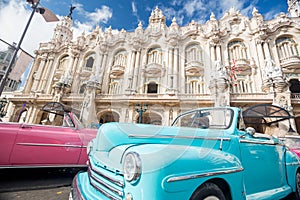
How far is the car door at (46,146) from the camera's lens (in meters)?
2.92

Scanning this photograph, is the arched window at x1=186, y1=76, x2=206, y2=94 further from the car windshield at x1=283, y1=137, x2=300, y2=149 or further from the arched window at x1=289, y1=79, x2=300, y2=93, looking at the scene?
the car windshield at x1=283, y1=137, x2=300, y2=149

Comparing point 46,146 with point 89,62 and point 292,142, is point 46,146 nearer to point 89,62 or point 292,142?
point 292,142

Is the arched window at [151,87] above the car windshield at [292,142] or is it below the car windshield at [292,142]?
above

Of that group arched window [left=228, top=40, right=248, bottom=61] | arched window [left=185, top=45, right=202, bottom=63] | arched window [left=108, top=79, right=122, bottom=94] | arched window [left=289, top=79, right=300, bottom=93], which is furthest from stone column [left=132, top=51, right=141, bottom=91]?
arched window [left=289, top=79, right=300, bottom=93]

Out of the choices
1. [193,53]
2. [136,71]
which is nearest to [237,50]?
[193,53]

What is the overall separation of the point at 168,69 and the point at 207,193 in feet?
49.6

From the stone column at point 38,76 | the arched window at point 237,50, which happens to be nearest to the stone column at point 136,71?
the arched window at point 237,50

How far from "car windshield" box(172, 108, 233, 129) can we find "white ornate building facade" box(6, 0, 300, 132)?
9.24m

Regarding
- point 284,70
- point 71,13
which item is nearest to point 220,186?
point 284,70

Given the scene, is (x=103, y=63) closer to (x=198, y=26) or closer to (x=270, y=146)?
(x=198, y=26)

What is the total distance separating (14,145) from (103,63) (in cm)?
1642

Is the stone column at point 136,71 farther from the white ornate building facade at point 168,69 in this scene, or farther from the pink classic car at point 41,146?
the pink classic car at point 41,146

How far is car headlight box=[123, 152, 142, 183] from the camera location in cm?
118

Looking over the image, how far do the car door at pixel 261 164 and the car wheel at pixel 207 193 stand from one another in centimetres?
63
